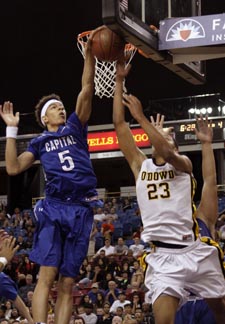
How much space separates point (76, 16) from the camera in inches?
907

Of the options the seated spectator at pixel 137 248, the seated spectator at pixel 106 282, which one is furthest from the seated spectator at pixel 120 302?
the seated spectator at pixel 137 248

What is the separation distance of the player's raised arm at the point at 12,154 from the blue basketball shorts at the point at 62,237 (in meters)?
0.40

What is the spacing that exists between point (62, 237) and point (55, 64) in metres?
20.0

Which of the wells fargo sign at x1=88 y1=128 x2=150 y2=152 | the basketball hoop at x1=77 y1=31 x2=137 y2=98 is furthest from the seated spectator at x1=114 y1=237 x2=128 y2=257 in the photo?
the wells fargo sign at x1=88 y1=128 x2=150 y2=152

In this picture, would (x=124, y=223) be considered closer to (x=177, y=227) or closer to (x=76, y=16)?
(x=76, y=16)

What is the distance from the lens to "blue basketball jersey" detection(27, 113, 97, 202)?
5.47 meters

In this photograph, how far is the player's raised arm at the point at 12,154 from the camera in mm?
5496

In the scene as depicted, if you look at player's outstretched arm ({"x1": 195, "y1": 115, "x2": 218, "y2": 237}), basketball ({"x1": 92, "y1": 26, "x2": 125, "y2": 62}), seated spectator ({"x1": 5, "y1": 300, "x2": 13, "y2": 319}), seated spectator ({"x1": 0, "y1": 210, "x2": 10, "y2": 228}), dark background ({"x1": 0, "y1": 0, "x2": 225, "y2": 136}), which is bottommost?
seated spectator ({"x1": 5, "y1": 300, "x2": 13, "y2": 319})

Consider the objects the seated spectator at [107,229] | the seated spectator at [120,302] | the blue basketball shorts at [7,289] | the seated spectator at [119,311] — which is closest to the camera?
the blue basketball shorts at [7,289]

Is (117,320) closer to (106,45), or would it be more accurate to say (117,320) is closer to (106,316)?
(106,316)

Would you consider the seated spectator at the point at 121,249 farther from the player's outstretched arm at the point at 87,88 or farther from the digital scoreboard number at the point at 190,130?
the player's outstretched arm at the point at 87,88

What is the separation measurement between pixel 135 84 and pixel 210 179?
64.0 ft

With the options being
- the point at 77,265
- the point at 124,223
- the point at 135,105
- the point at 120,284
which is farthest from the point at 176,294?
the point at 124,223

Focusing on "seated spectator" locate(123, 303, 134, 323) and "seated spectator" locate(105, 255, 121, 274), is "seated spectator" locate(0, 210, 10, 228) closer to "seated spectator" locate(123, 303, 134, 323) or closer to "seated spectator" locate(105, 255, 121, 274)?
"seated spectator" locate(105, 255, 121, 274)
